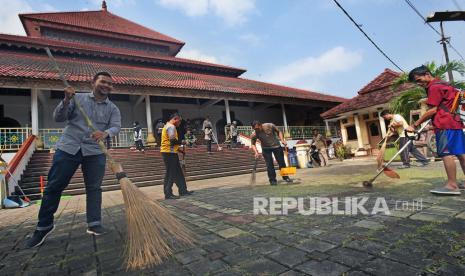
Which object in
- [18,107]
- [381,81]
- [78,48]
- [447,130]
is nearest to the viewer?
[447,130]

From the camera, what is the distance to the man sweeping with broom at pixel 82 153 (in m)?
2.70

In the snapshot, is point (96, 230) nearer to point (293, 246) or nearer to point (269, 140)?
point (293, 246)

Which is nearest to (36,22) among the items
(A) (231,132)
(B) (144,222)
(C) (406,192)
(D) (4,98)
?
(D) (4,98)

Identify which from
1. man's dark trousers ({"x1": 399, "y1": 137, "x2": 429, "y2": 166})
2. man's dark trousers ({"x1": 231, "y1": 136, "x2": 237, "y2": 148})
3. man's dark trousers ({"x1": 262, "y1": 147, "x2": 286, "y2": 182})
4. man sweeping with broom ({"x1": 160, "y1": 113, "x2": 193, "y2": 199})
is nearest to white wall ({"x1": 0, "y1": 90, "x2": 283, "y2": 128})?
man's dark trousers ({"x1": 231, "y1": 136, "x2": 237, "y2": 148})

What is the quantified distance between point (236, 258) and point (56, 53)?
19734 millimetres

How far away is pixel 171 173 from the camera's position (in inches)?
213

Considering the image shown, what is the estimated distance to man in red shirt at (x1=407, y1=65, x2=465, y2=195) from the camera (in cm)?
328

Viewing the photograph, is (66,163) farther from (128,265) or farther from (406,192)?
(406,192)

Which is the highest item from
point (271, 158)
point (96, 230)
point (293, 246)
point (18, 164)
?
point (18, 164)

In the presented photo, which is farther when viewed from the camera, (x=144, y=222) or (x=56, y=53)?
(x=56, y=53)

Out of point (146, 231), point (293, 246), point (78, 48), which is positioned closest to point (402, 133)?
point (293, 246)

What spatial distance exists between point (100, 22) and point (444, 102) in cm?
2571

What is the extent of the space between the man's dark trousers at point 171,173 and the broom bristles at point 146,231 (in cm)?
289

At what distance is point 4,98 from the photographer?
531 inches
